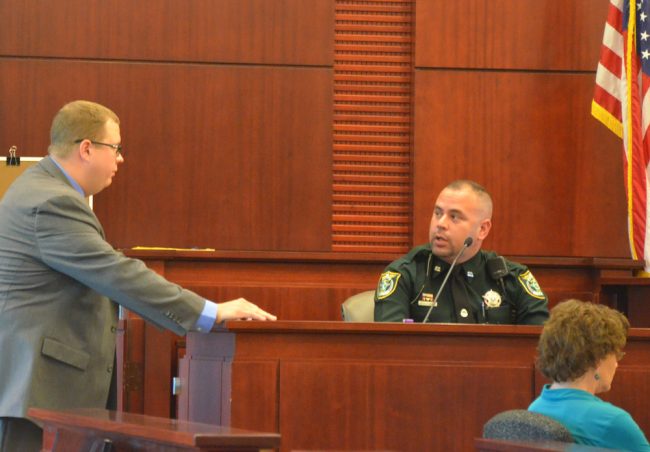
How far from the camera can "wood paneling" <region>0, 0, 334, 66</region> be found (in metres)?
6.27

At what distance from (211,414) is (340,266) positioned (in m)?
2.41

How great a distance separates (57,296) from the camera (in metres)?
3.37

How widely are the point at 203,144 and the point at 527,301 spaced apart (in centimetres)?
241

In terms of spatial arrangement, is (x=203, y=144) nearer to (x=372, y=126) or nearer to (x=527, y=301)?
(x=372, y=126)

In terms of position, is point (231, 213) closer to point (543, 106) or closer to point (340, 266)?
point (340, 266)

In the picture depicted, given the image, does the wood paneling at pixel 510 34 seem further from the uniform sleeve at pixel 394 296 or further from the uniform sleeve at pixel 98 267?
the uniform sleeve at pixel 98 267

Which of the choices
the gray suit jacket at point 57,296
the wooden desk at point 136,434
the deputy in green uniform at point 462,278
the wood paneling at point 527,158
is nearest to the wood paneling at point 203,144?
the wood paneling at point 527,158

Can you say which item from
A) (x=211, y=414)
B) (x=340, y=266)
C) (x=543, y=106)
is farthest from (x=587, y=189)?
(x=211, y=414)

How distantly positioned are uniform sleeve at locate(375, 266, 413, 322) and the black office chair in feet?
5.73

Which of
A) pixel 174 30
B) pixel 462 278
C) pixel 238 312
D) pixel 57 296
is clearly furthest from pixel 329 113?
pixel 57 296

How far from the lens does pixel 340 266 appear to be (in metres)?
5.86

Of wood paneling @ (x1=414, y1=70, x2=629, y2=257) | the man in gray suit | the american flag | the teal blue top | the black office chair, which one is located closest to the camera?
the black office chair

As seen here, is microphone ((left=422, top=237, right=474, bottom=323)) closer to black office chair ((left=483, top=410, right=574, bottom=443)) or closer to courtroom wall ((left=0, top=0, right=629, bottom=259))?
black office chair ((left=483, top=410, right=574, bottom=443))

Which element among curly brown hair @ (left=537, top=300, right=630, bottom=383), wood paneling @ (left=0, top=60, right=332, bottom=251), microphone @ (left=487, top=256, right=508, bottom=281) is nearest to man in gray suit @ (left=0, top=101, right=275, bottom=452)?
curly brown hair @ (left=537, top=300, right=630, bottom=383)
